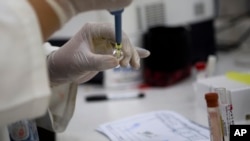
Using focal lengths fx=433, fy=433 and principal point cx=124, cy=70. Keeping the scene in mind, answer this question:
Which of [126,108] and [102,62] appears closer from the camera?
[102,62]

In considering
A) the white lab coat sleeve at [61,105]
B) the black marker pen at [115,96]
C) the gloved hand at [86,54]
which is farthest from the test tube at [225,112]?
the black marker pen at [115,96]

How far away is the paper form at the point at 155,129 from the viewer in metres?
0.90

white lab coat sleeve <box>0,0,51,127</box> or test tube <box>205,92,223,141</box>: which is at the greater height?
white lab coat sleeve <box>0,0,51,127</box>

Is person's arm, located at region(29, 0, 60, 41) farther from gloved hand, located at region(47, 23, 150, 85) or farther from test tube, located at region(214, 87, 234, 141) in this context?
test tube, located at region(214, 87, 234, 141)

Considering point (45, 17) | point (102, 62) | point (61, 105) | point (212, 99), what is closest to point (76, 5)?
point (45, 17)

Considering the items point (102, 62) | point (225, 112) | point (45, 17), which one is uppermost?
point (45, 17)

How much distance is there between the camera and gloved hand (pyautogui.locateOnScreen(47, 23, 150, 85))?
792 millimetres

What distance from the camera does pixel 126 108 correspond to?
3.79 feet

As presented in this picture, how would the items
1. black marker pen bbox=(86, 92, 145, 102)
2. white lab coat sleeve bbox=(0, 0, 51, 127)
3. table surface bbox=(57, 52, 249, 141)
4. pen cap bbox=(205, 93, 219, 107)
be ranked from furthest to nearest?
black marker pen bbox=(86, 92, 145, 102) → table surface bbox=(57, 52, 249, 141) → pen cap bbox=(205, 93, 219, 107) → white lab coat sleeve bbox=(0, 0, 51, 127)

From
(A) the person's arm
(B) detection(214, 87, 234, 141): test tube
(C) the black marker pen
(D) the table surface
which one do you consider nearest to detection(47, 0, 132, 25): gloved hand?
(A) the person's arm

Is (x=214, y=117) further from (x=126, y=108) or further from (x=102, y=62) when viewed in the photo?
(x=126, y=108)

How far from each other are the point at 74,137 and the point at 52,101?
0.31 feet

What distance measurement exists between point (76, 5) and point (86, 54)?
0.20 metres

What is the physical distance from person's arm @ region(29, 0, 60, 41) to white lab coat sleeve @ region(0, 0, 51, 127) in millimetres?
14
